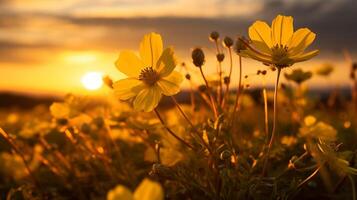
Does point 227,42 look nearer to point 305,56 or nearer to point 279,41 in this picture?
point 279,41

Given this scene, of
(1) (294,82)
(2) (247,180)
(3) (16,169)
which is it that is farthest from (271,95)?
(2) (247,180)

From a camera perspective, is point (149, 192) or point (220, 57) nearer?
point (149, 192)

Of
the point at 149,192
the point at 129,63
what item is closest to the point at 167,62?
the point at 129,63

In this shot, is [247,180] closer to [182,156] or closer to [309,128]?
[182,156]

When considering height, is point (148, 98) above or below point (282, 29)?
below

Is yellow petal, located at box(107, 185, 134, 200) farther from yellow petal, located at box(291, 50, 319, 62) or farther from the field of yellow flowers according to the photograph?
yellow petal, located at box(291, 50, 319, 62)

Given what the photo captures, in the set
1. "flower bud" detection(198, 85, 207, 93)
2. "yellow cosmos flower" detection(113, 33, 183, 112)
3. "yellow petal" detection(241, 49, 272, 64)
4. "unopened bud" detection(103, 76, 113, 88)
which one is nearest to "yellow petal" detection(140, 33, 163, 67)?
"yellow cosmos flower" detection(113, 33, 183, 112)
